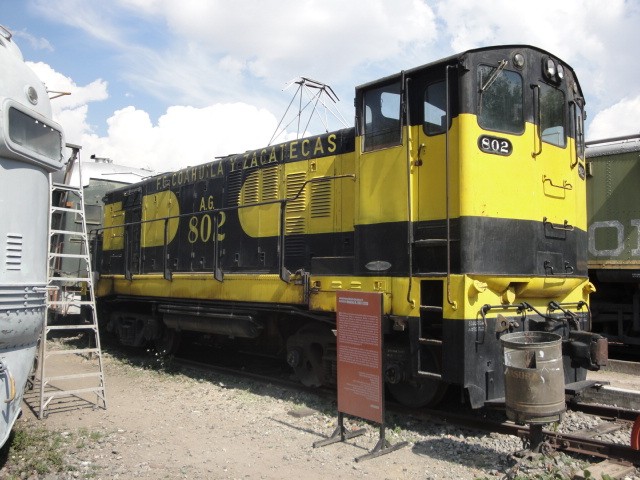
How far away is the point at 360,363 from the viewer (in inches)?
223

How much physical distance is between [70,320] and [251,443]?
37.4 ft

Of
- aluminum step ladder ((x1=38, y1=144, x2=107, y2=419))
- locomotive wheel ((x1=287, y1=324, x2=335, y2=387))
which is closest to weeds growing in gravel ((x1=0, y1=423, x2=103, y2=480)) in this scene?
aluminum step ladder ((x1=38, y1=144, x2=107, y2=419))

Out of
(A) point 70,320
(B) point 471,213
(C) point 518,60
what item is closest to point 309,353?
(B) point 471,213

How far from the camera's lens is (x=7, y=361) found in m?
4.62

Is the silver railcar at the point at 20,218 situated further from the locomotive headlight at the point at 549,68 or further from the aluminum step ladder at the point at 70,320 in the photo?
the locomotive headlight at the point at 549,68

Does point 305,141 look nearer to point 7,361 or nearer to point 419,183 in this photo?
point 419,183

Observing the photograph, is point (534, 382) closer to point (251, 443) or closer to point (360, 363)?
point (360, 363)

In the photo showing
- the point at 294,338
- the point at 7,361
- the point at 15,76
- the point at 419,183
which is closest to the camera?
the point at 7,361

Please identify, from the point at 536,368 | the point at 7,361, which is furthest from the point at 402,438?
the point at 7,361

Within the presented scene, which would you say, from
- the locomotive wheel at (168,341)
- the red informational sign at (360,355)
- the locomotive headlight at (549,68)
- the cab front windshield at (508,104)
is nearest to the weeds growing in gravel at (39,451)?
the red informational sign at (360,355)

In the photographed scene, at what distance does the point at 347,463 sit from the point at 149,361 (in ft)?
20.4

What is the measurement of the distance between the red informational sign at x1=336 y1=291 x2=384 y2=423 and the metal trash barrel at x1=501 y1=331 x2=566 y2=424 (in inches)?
47.7

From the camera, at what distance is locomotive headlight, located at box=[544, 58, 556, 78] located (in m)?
6.37

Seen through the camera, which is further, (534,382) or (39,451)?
(39,451)
